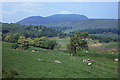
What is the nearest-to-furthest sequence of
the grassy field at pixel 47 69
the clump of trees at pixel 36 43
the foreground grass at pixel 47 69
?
the grassy field at pixel 47 69, the foreground grass at pixel 47 69, the clump of trees at pixel 36 43

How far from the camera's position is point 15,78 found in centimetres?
1580

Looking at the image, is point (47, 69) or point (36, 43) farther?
point (36, 43)

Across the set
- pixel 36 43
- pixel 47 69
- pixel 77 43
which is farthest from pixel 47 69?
pixel 36 43

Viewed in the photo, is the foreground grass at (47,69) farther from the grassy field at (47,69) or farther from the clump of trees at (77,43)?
the clump of trees at (77,43)

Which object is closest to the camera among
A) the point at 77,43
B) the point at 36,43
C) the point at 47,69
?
the point at 47,69

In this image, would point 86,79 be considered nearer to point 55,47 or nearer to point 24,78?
point 24,78

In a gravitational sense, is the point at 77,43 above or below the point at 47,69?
above

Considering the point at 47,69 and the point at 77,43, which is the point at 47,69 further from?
the point at 77,43

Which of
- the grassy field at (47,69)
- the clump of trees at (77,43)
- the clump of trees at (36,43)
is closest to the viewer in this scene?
the grassy field at (47,69)

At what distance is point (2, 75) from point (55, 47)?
68.8 meters

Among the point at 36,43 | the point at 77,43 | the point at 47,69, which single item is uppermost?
the point at 77,43

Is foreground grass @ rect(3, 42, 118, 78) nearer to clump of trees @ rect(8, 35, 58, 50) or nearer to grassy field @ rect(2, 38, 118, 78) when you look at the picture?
grassy field @ rect(2, 38, 118, 78)

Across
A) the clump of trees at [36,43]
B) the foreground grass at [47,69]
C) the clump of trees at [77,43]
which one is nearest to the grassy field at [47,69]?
the foreground grass at [47,69]

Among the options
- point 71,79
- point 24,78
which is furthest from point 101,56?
point 24,78
